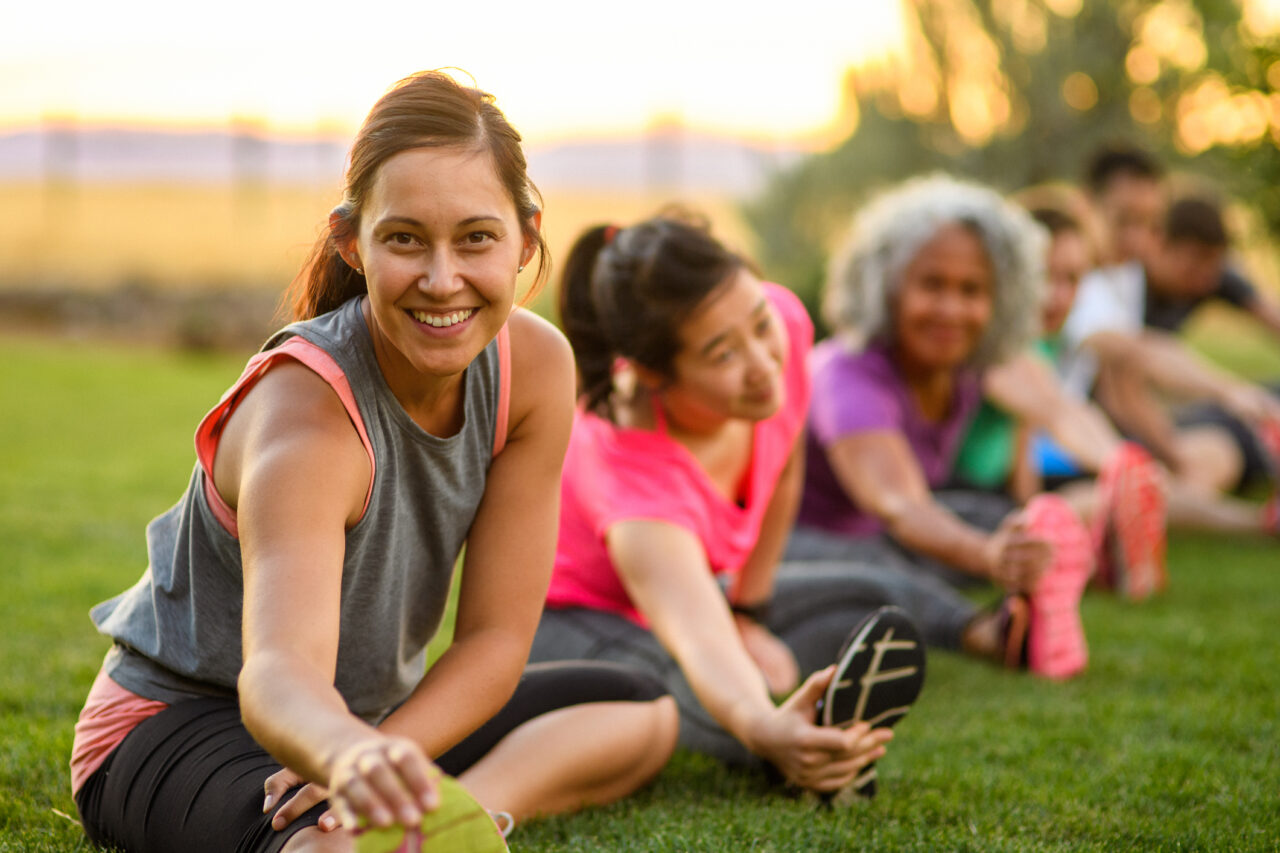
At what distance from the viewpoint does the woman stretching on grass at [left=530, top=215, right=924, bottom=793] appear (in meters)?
2.39

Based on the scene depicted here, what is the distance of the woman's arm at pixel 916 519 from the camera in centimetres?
320

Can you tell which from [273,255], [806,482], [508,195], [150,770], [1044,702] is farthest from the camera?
[273,255]

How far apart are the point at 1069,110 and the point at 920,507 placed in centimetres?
810

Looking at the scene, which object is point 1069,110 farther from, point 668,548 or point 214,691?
point 214,691

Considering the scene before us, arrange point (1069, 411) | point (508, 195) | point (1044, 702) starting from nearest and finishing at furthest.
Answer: point (508, 195)
point (1044, 702)
point (1069, 411)

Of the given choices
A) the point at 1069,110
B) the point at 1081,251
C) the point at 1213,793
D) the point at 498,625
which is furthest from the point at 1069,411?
the point at 1069,110

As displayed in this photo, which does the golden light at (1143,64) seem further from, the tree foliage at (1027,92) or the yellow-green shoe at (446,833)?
the yellow-green shoe at (446,833)

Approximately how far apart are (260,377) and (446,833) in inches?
28.2

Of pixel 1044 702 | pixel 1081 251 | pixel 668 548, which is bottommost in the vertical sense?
pixel 1044 702

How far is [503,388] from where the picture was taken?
1952mm

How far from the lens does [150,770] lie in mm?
1872

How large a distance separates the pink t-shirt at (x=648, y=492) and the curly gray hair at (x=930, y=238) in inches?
37.0

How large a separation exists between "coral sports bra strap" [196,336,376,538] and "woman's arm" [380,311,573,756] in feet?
0.89

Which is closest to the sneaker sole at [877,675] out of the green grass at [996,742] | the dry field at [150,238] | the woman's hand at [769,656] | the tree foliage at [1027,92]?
the green grass at [996,742]
